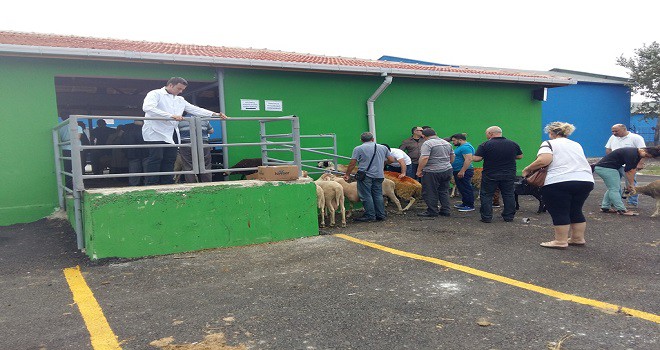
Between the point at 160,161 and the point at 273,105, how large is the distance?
3.16 meters

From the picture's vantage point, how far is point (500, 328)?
3320mm

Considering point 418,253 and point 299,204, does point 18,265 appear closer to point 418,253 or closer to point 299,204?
point 299,204

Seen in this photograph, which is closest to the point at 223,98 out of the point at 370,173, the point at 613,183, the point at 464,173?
the point at 370,173

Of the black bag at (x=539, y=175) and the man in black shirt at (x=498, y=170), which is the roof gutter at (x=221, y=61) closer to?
the man in black shirt at (x=498, y=170)

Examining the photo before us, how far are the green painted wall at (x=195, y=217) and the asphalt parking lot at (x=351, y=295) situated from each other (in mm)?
216

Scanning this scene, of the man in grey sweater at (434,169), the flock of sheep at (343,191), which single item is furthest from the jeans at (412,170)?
the man in grey sweater at (434,169)

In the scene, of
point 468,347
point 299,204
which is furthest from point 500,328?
point 299,204

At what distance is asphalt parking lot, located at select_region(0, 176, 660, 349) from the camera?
324cm

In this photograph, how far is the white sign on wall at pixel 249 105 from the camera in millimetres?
9109

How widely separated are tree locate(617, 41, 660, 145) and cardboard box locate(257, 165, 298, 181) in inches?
1039

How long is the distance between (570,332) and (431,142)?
5.59m

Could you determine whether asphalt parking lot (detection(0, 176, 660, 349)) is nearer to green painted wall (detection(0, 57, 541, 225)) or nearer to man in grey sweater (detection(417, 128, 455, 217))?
green painted wall (detection(0, 57, 541, 225))

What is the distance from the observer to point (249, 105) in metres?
9.16

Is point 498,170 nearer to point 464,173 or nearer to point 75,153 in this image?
point 464,173
